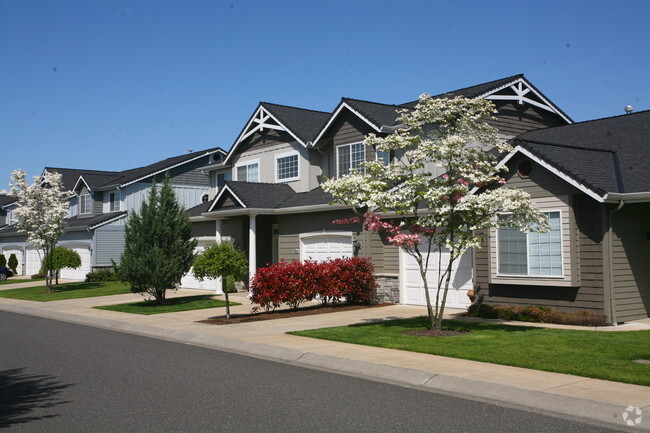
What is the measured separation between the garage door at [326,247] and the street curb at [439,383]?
8.70 meters

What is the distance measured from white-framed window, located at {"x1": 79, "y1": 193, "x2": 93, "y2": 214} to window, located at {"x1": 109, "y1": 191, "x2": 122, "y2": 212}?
76.3 inches

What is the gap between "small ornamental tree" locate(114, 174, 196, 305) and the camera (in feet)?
79.3

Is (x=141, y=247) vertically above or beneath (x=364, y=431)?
above

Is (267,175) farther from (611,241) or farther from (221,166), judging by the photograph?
(611,241)

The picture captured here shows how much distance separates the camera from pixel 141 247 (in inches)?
965

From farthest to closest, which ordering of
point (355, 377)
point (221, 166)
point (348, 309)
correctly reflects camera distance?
point (221, 166) < point (348, 309) < point (355, 377)

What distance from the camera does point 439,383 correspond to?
9703mm

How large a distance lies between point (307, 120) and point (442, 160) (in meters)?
15.9

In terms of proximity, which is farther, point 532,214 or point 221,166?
point 221,166

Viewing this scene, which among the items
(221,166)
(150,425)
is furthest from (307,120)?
(150,425)

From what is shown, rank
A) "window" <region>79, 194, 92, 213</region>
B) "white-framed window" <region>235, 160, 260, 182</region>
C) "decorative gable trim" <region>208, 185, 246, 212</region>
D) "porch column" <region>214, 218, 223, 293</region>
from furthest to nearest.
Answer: "window" <region>79, 194, 92, 213</region> < "white-framed window" <region>235, 160, 260, 182</region> < "porch column" <region>214, 218, 223, 293</region> < "decorative gable trim" <region>208, 185, 246, 212</region>

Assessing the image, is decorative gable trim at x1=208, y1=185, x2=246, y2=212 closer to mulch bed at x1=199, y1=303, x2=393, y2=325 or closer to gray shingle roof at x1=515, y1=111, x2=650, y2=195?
mulch bed at x1=199, y1=303, x2=393, y2=325

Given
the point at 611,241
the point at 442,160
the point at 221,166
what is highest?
the point at 221,166

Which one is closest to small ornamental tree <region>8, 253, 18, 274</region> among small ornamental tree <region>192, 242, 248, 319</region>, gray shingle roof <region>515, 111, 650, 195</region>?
small ornamental tree <region>192, 242, 248, 319</region>
